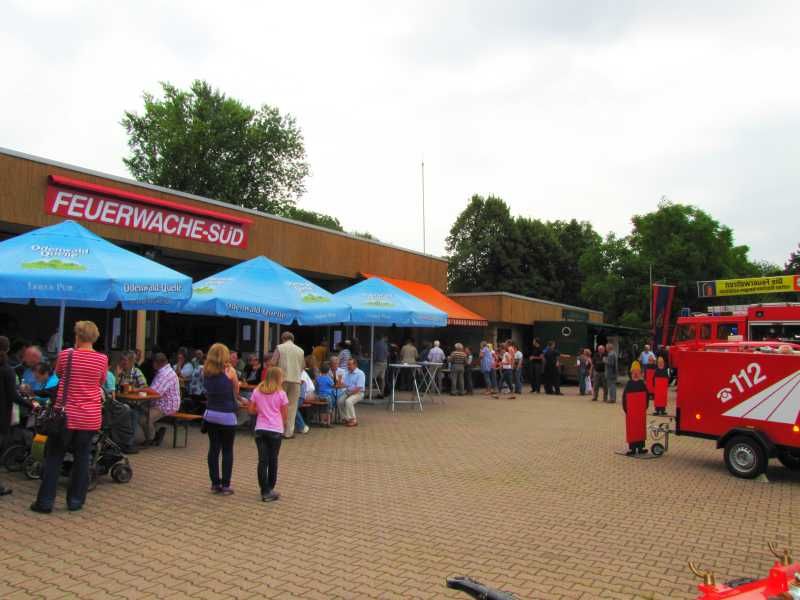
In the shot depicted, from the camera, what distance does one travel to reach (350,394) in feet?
42.6

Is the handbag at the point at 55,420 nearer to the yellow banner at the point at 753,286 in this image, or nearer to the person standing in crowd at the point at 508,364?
the person standing in crowd at the point at 508,364

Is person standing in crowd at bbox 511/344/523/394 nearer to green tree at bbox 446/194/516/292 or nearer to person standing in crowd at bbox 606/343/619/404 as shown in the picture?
person standing in crowd at bbox 606/343/619/404

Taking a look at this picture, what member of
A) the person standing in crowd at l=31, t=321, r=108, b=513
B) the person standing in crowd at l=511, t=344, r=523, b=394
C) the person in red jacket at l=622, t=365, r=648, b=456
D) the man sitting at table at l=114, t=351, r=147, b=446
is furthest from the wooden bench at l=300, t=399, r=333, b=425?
the person standing in crowd at l=511, t=344, r=523, b=394

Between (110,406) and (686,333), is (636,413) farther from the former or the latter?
(686,333)

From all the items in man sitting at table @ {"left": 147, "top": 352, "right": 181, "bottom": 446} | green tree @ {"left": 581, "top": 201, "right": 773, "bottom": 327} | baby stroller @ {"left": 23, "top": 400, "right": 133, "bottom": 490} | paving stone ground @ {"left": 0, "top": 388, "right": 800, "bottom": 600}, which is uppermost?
green tree @ {"left": 581, "top": 201, "right": 773, "bottom": 327}

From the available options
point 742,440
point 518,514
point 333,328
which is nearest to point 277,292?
point 518,514

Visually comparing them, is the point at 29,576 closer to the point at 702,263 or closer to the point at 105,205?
the point at 105,205

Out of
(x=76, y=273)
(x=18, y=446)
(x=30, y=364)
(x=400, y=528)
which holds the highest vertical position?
(x=76, y=273)

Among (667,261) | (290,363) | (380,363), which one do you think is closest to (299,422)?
(290,363)

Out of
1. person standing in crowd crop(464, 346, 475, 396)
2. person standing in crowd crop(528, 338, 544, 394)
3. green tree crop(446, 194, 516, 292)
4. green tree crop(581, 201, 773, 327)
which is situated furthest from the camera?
green tree crop(446, 194, 516, 292)

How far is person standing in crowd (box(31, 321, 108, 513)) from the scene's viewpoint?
5.99 metres

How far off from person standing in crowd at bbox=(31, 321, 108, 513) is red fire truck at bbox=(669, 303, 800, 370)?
16882 mm

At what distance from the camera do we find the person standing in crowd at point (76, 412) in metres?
5.99

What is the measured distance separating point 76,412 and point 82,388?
22 cm
